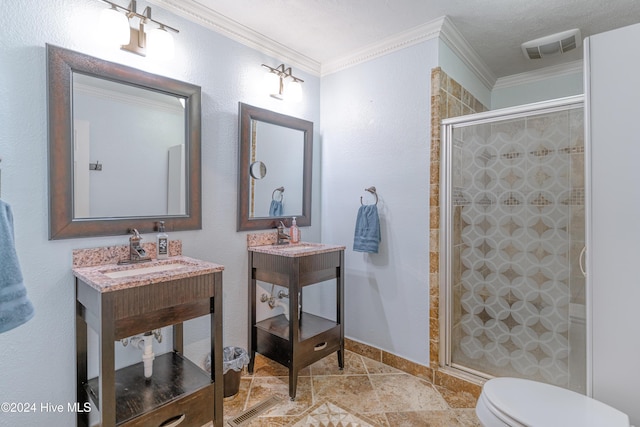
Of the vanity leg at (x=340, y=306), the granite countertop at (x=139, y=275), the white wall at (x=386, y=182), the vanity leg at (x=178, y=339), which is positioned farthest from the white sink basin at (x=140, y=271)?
the white wall at (x=386, y=182)

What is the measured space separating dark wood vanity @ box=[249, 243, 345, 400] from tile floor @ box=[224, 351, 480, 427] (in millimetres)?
112

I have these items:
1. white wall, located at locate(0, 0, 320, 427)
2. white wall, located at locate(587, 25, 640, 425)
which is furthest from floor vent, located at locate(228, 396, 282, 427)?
white wall, located at locate(587, 25, 640, 425)

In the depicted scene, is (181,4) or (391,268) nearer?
(181,4)

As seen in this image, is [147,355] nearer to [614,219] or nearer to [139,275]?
[139,275]

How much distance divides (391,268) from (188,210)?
57.6 inches

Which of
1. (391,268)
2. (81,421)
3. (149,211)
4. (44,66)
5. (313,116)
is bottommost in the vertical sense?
(81,421)

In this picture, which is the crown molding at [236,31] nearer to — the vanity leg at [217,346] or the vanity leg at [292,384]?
the vanity leg at [217,346]

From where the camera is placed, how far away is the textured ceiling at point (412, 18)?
6.26ft

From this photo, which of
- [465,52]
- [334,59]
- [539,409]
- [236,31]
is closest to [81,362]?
[539,409]

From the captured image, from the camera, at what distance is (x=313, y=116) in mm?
2756

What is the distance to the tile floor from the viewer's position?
1.76 m

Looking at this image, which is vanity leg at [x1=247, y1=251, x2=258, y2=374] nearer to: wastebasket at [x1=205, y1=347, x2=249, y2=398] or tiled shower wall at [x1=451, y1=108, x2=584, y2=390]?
wastebasket at [x1=205, y1=347, x2=249, y2=398]

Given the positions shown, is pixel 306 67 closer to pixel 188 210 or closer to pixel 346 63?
pixel 346 63

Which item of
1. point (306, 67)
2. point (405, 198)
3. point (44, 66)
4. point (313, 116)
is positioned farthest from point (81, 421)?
point (306, 67)
